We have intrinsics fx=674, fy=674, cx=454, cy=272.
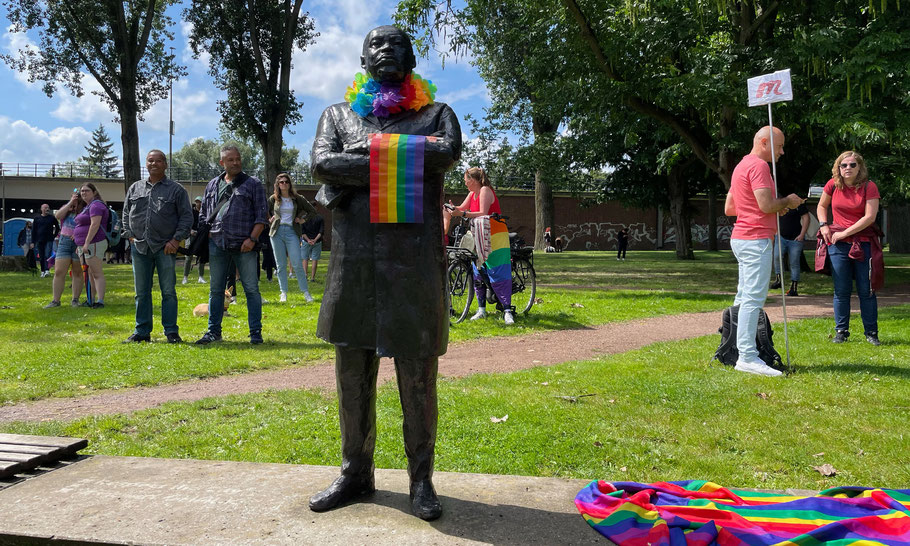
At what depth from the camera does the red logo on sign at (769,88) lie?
6.46 metres

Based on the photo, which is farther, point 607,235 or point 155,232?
point 607,235

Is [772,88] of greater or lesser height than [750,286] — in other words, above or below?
above

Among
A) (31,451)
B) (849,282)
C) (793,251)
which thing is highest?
(793,251)

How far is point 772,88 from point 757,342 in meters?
2.45

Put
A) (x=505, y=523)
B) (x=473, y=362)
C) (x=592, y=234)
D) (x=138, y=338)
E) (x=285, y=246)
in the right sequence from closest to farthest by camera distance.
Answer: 1. (x=505, y=523)
2. (x=473, y=362)
3. (x=138, y=338)
4. (x=285, y=246)
5. (x=592, y=234)

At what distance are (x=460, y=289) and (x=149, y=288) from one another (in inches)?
171

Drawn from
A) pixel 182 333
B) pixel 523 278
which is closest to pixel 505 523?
pixel 182 333

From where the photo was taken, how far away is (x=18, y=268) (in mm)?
22484

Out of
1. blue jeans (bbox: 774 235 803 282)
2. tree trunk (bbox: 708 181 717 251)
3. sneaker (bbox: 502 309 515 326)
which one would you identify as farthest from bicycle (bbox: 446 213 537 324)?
tree trunk (bbox: 708 181 717 251)

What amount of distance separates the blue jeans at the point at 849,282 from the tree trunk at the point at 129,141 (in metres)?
21.8

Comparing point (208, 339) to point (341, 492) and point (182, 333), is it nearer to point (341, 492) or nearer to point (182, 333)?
point (182, 333)

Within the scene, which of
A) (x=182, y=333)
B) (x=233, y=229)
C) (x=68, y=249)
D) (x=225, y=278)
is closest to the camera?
(x=233, y=229)

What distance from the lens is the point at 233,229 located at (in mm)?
7859

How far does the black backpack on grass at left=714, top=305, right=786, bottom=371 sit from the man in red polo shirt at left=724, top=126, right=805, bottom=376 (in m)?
0.12
